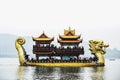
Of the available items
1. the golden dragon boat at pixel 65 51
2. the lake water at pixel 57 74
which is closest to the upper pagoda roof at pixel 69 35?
the golden dragon boat at pixel 65 51

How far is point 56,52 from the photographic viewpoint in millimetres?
93062

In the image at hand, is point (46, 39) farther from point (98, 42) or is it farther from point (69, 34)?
point (98, 42)

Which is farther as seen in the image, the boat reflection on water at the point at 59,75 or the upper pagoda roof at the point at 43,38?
the upper pagoda roof at the point at 43,38

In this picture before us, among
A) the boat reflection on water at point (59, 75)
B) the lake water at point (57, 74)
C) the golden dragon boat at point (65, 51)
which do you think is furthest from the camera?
the golden dragon boat at point (65, 51)

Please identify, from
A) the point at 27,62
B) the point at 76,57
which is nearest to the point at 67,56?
the point at 76,57

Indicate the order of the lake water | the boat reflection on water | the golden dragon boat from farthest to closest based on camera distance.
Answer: the golden dragon boat, the lake water, the boat reflection on water

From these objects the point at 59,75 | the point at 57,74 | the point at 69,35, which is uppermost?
the point at 69,35

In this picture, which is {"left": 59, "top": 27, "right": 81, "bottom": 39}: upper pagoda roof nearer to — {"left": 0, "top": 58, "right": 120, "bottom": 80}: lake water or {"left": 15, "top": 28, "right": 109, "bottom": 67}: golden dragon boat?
{"left": 15, "top": 28, "right": 109, "bottom": 67}: golden dragon boat

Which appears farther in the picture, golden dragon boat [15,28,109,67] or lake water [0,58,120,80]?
golden dragon boat [15,28,109,67]

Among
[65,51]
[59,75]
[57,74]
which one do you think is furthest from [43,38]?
[59,75]

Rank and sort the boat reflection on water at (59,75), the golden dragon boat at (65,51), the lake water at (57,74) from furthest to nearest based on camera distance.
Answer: the golden dragon boat at (65,51) < the lake water at (57,74) < the boat reflection on water at (59,75)

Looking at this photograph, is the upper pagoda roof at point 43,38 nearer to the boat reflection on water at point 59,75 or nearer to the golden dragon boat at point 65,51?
the golden dragon boat at point 65,51

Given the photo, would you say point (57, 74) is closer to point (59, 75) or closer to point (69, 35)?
point (59, 75)

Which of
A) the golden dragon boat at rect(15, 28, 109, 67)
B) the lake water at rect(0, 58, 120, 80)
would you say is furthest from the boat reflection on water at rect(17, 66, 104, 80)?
the golden dragon boat at rect(15, 28, 109, 67)
